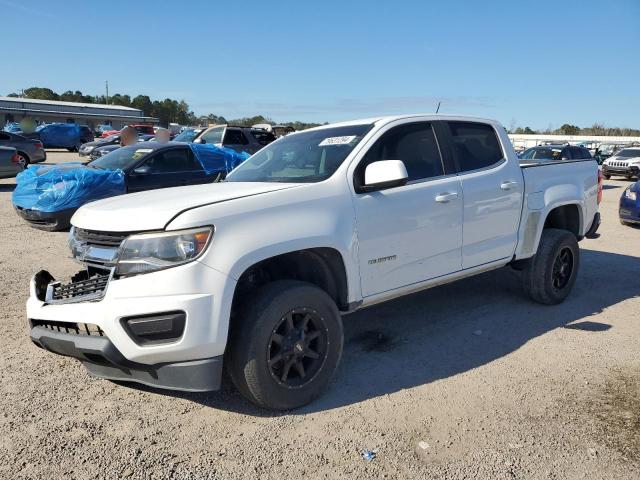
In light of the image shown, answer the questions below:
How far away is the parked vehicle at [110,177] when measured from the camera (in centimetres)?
920

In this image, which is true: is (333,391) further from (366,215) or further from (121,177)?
(121,177)

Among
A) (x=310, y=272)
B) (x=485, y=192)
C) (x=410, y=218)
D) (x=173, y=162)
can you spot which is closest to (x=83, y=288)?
(x=310, y=272)

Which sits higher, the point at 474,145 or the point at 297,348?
the point at 474,145

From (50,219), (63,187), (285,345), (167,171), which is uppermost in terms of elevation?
(167,171)

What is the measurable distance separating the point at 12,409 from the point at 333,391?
208 centimetres

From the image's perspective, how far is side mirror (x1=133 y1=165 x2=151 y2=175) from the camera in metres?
10.2

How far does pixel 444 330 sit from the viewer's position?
16.3 ft

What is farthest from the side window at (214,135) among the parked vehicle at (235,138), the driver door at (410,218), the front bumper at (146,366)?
the front bumper at (146,366)

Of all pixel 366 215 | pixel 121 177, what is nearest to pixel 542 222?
pixel 366 215

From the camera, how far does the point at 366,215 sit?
3.76 m

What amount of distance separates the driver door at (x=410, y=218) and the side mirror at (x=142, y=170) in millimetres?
7140

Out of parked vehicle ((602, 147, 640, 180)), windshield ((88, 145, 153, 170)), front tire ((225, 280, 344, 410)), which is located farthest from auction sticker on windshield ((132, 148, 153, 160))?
parked vehicle ((602, 147, 640, 180))

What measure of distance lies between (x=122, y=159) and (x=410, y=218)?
8.18 m

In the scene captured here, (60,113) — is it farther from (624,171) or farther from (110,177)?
(110,177)
